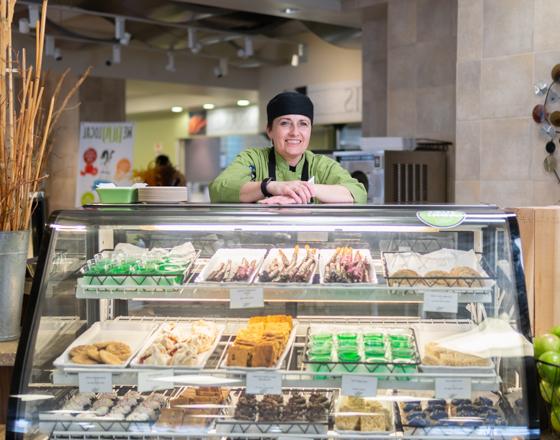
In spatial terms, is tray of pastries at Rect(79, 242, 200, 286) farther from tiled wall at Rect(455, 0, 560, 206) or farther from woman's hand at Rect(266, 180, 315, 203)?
tiled wall at Rect(455, 0, 560, 206)

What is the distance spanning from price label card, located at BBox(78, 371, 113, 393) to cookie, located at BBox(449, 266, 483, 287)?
3.45ft

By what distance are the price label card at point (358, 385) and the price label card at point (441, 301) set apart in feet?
0.89

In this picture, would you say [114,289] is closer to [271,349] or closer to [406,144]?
[271,349]

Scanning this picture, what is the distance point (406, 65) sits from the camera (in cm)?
662

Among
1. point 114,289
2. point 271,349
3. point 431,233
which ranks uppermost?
point 431,233

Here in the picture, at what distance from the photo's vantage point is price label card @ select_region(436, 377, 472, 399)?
6.82 ft

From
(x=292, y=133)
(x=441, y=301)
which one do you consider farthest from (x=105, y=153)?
(x=441, y=301)

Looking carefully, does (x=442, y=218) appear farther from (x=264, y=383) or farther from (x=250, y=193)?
(x=250, y=193)

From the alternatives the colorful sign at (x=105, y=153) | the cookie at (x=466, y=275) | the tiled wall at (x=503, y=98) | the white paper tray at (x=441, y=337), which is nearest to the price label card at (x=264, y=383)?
the white paper tray at (x=441, y=337)

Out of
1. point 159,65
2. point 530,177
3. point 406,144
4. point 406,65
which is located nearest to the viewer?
point 530,177

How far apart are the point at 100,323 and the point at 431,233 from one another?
3.72 feet

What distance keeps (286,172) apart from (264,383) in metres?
1.29

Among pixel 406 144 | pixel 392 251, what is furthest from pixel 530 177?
pixel 392 251

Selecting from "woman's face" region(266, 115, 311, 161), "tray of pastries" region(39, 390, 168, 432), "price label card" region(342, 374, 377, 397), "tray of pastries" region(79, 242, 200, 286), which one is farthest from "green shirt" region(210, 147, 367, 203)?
"price label card" region(342, 374, 377, 397)
